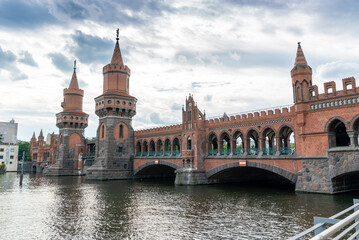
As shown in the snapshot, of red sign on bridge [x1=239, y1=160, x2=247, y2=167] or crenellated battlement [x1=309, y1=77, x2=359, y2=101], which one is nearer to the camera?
crenellated battlement [x1=309, y1=77, x2=359, y2=101]

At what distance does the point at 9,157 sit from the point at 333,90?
96.8 metres

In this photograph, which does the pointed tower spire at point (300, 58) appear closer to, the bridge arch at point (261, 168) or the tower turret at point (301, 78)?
the tower turret at point (301, 78)

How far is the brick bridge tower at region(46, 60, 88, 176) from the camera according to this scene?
206ft

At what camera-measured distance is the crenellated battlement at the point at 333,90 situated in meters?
24.9

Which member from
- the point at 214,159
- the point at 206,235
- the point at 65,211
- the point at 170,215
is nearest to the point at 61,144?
the point at 214,159

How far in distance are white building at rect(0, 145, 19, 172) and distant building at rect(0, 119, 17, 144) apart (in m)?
8.77

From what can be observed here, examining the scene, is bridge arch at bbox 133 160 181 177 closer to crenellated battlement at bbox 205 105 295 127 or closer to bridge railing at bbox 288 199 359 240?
crenellated battlement at bbox 205 105 295 127

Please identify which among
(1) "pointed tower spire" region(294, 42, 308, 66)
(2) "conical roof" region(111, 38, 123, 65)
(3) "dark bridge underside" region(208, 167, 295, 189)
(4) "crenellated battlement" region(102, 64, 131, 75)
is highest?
(2) "conical roof" region(111, 38, 123, 65)

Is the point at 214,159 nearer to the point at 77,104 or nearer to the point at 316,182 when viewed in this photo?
the point at 316,182

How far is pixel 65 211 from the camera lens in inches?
810

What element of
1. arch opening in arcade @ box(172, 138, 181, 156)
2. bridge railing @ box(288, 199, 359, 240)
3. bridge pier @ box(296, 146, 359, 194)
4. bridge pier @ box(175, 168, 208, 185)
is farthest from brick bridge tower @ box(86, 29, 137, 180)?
bridge railing @ box(288, 199, 359, 240)

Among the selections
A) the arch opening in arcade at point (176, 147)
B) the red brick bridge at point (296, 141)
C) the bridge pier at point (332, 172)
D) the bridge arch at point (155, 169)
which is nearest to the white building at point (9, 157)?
the bridge arch at point (155, 169)

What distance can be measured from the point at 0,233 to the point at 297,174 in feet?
80.6

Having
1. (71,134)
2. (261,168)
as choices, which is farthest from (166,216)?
(71,134)
